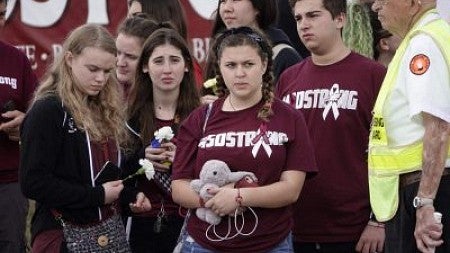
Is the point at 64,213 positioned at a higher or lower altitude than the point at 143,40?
lower

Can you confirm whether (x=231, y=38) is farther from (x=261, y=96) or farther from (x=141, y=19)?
(x=141, y=19)

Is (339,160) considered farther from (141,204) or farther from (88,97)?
(88,97)

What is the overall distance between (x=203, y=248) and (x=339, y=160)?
2.75ft

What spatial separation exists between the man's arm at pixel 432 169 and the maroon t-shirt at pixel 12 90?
3038 mm

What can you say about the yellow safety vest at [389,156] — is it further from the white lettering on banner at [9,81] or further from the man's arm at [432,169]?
the white lettering on banner at [9,81]

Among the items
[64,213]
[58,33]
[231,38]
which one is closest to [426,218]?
[231,38]

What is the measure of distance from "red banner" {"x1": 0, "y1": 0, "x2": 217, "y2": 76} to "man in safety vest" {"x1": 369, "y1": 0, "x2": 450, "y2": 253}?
3946 millimetres

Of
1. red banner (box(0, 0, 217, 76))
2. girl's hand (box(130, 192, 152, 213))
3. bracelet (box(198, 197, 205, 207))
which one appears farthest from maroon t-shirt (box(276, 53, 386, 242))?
red banner (box(0, 0, 217, 76))

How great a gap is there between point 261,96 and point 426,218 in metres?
1.00

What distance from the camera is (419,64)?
418 centimetres

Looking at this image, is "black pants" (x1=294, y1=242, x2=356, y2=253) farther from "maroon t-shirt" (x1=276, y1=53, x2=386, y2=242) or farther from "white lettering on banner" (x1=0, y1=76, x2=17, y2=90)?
"white lettering on banner" (x1=0, y1=76, x2=17, y2=90)

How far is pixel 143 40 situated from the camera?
5.77 m

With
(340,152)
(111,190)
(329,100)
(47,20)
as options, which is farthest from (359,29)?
(47,20)

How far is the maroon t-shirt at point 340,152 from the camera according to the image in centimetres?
488
